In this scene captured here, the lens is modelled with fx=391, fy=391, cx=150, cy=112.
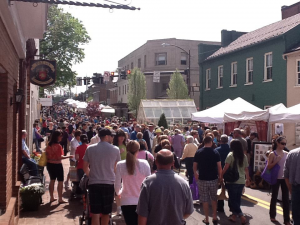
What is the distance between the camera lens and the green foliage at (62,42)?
102 feet

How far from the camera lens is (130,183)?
5.70 metres

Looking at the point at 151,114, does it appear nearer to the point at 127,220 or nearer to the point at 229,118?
the point at 229,118

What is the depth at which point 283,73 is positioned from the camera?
23.0 meters

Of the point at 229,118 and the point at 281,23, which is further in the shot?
the point at 281,23

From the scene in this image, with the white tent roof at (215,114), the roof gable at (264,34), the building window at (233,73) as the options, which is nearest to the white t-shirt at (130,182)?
the white tent roof at (215,114)

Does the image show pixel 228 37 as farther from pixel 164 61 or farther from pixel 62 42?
pixel 164 61

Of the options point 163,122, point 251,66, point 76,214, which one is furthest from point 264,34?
point 76,214

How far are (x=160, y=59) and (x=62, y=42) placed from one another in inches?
926

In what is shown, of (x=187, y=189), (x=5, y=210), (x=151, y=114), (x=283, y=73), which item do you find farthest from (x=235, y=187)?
(x=151, y=114)

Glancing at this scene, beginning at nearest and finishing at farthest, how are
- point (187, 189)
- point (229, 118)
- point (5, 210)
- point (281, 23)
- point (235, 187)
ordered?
point (187, 189), point (5, 210), point (235, 187), point (229, 118), point (281, 23)

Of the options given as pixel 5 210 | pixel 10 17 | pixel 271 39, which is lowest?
pixel 5 210

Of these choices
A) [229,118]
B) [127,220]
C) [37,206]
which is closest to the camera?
[127,220]

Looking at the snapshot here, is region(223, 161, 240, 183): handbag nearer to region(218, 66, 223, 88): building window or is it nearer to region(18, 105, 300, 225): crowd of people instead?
region(18, 105, 300, 225): crowd of people

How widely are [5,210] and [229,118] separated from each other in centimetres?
1171
